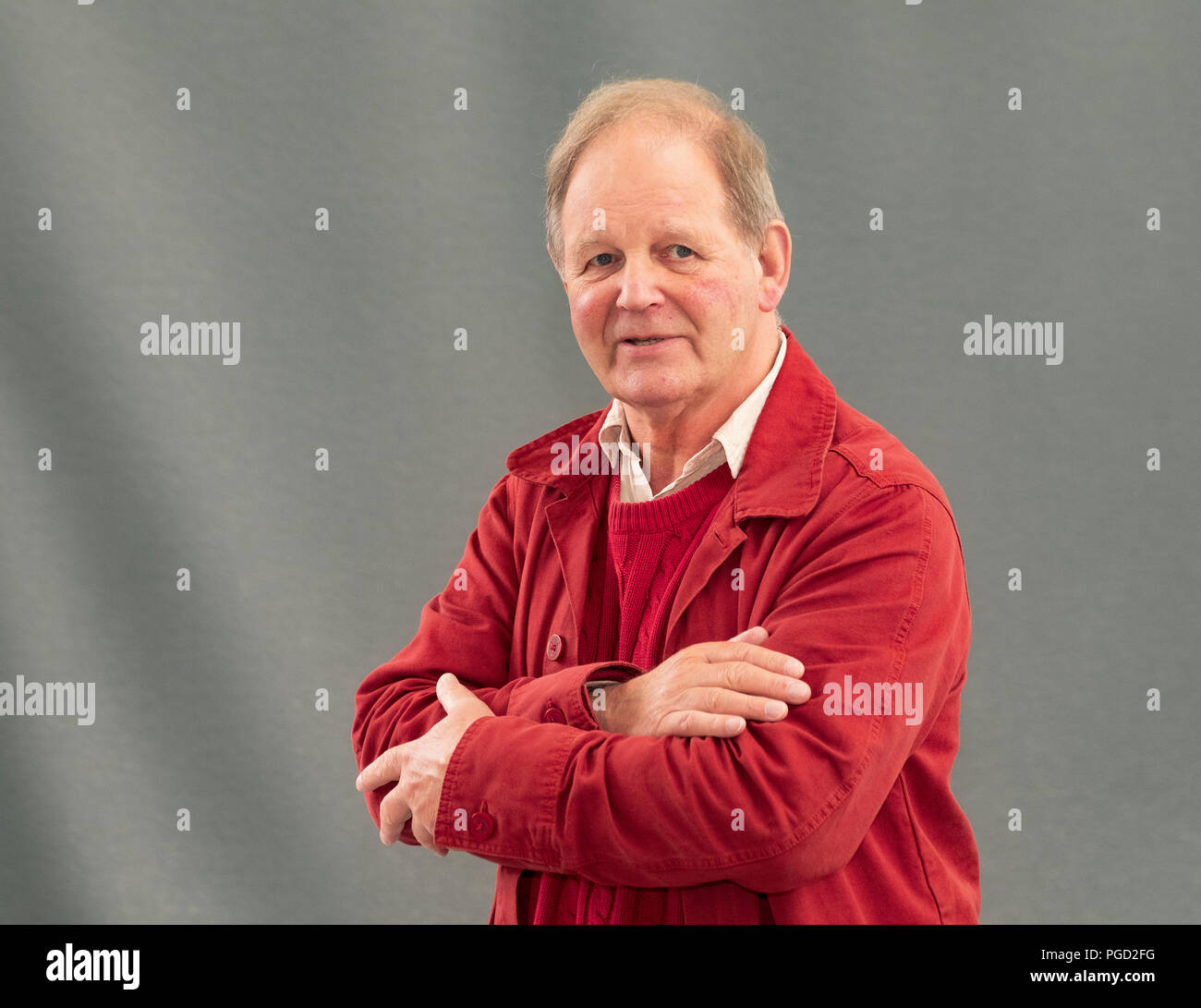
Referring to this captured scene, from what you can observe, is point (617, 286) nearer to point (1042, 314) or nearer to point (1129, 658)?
point (1042, 314)

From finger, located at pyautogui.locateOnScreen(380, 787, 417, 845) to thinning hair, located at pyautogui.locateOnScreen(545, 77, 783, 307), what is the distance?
0.77 meters

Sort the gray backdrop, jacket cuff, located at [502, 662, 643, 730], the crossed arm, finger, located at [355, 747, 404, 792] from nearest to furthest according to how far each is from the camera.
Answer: the crossed arm, jacket cuff, located at [502, 662, 643, 730], finger, located at [355, 747, 404, 792], the gray backdrop

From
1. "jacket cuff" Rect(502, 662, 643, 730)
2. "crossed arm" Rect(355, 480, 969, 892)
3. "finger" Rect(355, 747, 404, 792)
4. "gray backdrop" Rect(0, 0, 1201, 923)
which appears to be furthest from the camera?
"gray backdrop" Rect(0, 0, 1201, 923)

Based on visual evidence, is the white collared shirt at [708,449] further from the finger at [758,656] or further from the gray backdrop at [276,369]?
the gray backdrop at [276,369]

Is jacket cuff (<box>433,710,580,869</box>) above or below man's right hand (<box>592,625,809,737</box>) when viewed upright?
below

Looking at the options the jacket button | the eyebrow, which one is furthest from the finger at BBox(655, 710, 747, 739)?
the eyebrow

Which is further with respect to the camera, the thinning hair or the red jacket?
the thinning hair

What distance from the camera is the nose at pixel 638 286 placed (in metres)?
1.50

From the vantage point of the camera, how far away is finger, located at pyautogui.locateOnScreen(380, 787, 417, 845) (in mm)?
1486

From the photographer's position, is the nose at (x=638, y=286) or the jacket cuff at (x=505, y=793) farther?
the nose at (x=638, y=286)

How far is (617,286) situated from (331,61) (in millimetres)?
1208

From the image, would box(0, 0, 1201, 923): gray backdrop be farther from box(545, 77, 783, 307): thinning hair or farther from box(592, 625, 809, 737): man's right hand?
box(592, 625, 809, 737): man's right hand

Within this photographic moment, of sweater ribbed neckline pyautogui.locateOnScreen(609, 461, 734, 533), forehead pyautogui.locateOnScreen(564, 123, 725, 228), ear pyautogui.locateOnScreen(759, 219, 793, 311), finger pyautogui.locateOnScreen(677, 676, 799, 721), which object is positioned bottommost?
finger pyautogui.locateOnScreen(677, 676, 799, 721)

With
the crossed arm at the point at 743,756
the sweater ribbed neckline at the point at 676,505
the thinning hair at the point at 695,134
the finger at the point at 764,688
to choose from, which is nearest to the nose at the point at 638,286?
the thinning hair at the point at 695,134
